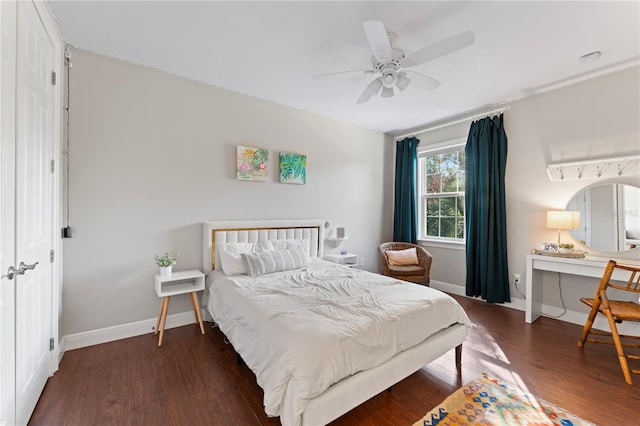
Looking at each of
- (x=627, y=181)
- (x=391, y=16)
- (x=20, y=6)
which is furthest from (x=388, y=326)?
(x=627, y=181)

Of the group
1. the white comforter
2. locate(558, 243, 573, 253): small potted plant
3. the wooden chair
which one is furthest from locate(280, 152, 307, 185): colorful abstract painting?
the wooden chair

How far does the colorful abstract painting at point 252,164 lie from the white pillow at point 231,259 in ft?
2.90

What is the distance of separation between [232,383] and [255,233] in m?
1.75

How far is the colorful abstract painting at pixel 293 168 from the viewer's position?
373cm

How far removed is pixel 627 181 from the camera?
9.43 feet

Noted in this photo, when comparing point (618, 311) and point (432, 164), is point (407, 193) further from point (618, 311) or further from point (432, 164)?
point (618, 311)

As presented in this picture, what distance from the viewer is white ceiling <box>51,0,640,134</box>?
6.55 ft

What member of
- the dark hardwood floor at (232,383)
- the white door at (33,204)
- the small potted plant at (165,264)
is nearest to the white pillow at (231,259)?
the small potted plant at (165,264)

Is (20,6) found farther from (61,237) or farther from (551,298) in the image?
(551,298)

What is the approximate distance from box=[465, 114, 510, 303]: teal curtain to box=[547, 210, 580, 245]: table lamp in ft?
1.87

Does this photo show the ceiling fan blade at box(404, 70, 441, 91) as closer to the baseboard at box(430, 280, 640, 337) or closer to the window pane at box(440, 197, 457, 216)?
the window pane at box(440, 197, 457, 216)

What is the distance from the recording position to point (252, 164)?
11.3 feet

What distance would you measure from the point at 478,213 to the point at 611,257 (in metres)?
1.37

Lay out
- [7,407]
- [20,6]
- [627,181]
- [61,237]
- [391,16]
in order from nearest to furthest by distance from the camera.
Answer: [7,407]
[20,6]
[391,16]
[61,237]
[627,181]
